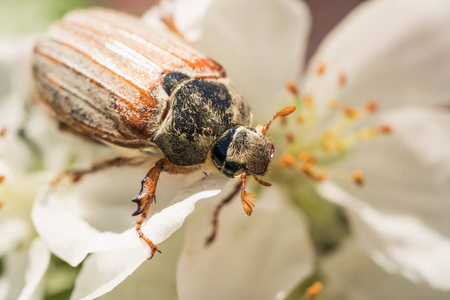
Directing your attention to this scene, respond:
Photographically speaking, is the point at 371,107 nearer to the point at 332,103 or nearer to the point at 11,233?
the point at 332,103

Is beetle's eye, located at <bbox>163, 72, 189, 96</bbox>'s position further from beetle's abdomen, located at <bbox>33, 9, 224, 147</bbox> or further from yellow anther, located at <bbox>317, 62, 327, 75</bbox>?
yellow anther, located at <bbox>317, 62, 327, 75</bbox>

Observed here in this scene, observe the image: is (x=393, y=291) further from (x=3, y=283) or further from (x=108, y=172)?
(x=3, y=283)

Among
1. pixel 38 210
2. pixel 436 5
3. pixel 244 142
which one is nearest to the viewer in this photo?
pixel 244 142

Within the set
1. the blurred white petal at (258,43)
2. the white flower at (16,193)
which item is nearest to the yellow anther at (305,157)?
the blurred white petal at (258,43)

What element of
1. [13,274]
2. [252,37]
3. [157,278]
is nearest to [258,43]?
[252,37]

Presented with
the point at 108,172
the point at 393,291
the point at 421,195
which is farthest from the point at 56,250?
the point at 421,195

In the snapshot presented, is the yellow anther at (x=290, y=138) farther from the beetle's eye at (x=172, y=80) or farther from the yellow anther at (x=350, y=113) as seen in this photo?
the beetle's eye at (x=172, y=80)

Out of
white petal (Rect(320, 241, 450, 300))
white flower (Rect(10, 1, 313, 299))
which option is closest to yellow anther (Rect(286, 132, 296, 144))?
white flower (Rect(10, 1, 313, 299))
